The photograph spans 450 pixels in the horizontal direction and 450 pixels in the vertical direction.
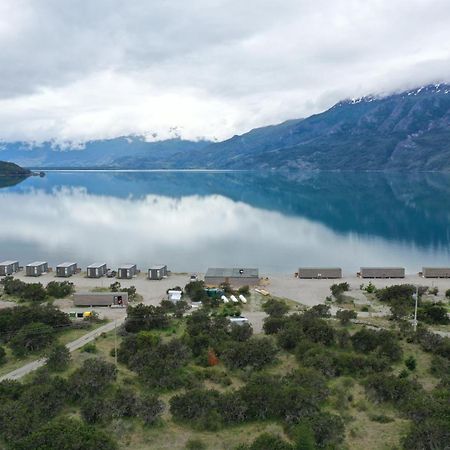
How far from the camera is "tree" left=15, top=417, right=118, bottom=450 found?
16.6 meters

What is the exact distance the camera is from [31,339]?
2775cm

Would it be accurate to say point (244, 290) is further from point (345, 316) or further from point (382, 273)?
point (382, 273)

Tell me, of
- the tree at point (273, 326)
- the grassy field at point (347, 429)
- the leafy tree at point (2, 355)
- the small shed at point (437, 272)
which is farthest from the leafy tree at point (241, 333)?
the small shed at point (437, 272)

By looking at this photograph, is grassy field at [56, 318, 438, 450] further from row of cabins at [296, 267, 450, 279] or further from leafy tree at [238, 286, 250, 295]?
row of cabins at [296, 267, 450, 279]

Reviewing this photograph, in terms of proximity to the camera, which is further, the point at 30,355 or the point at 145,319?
the point at 145,319

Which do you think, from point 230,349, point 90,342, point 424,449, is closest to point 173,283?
point 90,342

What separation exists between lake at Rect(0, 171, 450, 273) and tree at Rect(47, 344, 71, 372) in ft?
109

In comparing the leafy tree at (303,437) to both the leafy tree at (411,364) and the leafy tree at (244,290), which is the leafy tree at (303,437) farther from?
the leafy tree at (244,290)

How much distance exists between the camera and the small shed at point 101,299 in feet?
126

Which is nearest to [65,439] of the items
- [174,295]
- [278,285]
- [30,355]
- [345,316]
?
[30,355]

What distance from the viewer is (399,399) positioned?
21.7 m

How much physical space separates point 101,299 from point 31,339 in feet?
35.6

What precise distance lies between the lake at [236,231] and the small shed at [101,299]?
67.1 feet

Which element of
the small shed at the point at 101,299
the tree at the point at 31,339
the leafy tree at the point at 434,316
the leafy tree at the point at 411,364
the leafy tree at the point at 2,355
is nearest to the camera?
the leafy tree at the point at 411,364
